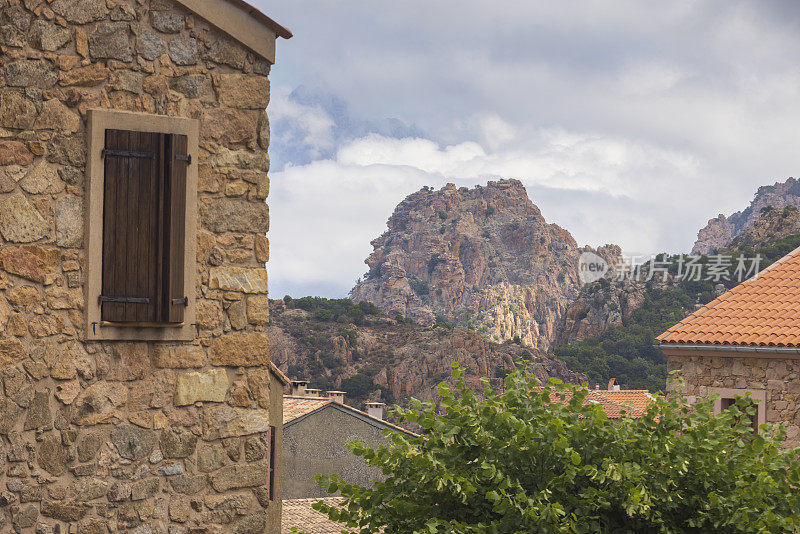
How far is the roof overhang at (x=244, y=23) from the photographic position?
5727 millimetres

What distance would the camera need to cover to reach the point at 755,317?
14.4 metres

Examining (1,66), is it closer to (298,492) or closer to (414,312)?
(298,492)

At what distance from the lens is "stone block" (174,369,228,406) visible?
219 inches

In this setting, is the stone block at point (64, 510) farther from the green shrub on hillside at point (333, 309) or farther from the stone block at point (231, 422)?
the green shrub on hillside at point (333, 309)

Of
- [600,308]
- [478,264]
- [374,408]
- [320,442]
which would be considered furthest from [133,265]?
[478,264]

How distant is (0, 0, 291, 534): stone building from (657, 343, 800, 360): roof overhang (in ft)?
34.7

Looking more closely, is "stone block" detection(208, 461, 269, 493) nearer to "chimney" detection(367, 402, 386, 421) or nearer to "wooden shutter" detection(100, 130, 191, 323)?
"wooden shutter" detection(100, 130, 191, 323)

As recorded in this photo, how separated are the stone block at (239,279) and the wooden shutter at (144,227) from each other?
27 centimetres

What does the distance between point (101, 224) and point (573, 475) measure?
13.7 feet

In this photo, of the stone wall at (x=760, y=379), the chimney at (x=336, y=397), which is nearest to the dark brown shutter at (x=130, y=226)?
the stone wall at (x=760, y=379)

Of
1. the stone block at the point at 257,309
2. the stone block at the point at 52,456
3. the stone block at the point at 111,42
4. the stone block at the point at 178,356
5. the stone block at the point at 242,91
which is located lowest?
the stone block at the point at 52,456

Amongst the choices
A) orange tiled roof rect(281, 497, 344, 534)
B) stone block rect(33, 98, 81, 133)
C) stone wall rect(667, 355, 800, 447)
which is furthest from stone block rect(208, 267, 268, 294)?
orange tiled roof rect(281, 497, 344, 534)

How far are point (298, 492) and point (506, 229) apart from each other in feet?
358

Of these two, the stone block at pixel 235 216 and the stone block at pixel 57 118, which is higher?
the stone block at pixel 57 118
